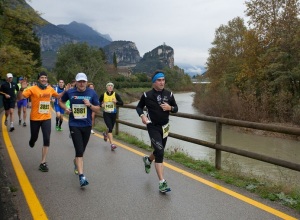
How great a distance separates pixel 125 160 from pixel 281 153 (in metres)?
13.1

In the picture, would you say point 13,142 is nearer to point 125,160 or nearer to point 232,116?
point 125,160

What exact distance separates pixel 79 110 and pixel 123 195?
64.1 inches

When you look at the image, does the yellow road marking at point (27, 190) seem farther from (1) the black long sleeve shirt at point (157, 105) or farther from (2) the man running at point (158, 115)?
(1) the black long sleeve shirt at point (157, 105)

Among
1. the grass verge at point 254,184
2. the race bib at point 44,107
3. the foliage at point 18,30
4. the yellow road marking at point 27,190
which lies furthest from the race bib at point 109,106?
the foliage at point 18,30

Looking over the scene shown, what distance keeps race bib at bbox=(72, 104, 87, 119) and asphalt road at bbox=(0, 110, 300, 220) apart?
1.15 metres

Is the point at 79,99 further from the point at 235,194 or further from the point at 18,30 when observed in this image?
the point at 18,30

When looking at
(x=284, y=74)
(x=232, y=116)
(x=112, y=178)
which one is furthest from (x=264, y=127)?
(x=232, y=116)

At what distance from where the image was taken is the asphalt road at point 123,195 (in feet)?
15.6

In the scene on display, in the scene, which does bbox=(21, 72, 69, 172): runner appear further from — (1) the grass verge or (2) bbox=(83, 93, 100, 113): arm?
(1) the grass verge

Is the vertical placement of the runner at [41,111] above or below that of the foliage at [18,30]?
below

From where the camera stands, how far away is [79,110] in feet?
20.2

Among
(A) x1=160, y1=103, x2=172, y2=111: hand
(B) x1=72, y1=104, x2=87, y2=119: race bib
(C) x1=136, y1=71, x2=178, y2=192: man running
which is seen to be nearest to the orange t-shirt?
(B) x1=72, y1=104, x2=87, y2=119: race bib

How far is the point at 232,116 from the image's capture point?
35781 mm

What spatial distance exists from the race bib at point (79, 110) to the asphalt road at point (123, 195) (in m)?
1.15
